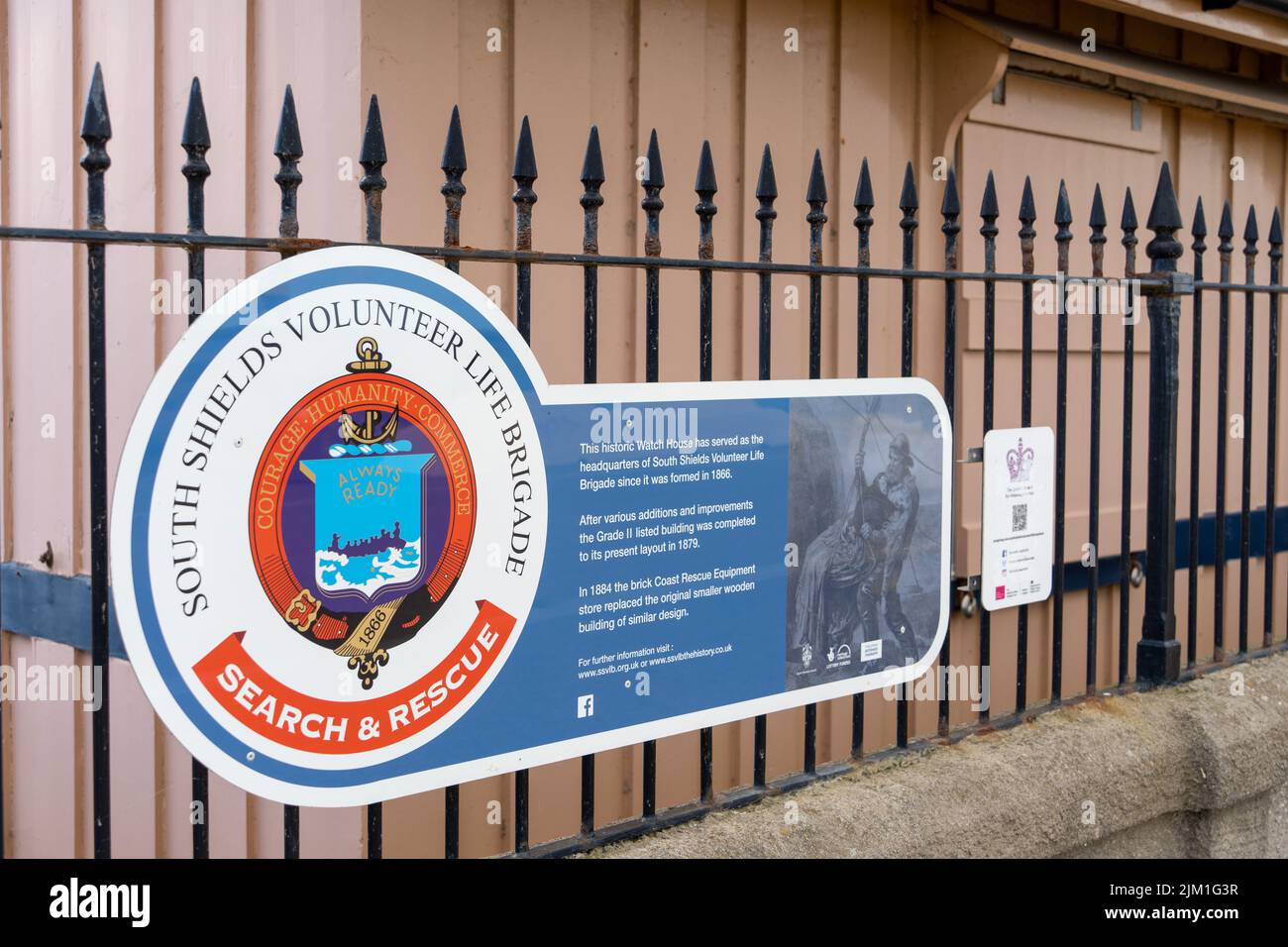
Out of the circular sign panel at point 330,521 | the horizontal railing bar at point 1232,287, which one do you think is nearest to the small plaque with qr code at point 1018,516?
the horizontal railing bar at point 1232,287

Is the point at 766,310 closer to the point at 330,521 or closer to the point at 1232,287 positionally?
the point at 330,521

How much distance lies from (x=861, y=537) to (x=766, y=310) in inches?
26.1

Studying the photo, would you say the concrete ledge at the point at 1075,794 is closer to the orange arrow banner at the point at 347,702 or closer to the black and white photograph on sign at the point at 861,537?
the black and white photograph on sign at the point at 861,537

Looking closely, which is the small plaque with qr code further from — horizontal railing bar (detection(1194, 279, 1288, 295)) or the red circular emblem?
the red circular emblem

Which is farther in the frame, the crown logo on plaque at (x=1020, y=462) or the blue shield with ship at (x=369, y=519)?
the crown logo on plaque at (x=1020, y=462)

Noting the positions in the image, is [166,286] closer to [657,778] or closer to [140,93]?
[140,93]

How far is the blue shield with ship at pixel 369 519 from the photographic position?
234 cm

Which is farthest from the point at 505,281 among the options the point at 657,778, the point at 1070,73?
the point at 1070,73

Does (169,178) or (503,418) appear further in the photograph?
(169,178)

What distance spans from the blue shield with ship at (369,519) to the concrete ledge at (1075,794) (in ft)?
2.83

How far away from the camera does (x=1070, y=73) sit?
17.1ft

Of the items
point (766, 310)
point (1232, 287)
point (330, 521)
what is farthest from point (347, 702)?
point (1232, 287)

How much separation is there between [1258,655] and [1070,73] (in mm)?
2471

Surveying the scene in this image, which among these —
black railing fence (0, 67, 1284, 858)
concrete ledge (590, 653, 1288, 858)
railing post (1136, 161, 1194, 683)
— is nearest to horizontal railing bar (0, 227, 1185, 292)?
black railing fence (0, 67, 1284, 858)
